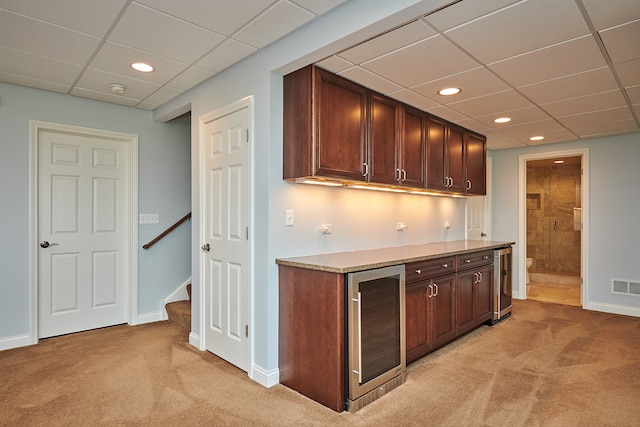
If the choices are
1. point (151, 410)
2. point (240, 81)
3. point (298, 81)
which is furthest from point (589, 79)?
point (151, 410)

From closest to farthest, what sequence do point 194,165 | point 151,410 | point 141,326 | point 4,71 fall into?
point 151,410, point 4,71, point 194,165, point 141,326

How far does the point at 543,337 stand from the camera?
374 cm

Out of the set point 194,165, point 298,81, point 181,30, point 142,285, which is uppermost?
point 181,30

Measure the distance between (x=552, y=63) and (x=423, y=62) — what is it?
91cm

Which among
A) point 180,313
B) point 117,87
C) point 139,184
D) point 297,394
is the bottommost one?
point 297,394

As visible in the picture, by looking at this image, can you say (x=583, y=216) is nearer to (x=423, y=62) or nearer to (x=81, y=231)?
(x=423, y=62)

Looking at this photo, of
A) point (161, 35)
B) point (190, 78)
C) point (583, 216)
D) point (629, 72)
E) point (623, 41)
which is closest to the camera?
point (623, 41)

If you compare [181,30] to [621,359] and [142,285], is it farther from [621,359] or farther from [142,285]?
[621,359]

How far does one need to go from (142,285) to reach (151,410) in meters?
2.21

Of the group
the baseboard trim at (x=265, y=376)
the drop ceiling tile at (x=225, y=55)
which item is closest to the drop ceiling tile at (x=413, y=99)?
A: the drop ceiling tile at (x=225, y=55)

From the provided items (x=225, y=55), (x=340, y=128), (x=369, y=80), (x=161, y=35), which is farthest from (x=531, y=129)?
(x=161, y=35)

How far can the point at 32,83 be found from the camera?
344cm

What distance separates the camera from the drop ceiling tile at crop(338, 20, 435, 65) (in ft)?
7.13

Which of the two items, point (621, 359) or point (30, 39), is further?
point (621, 359)
